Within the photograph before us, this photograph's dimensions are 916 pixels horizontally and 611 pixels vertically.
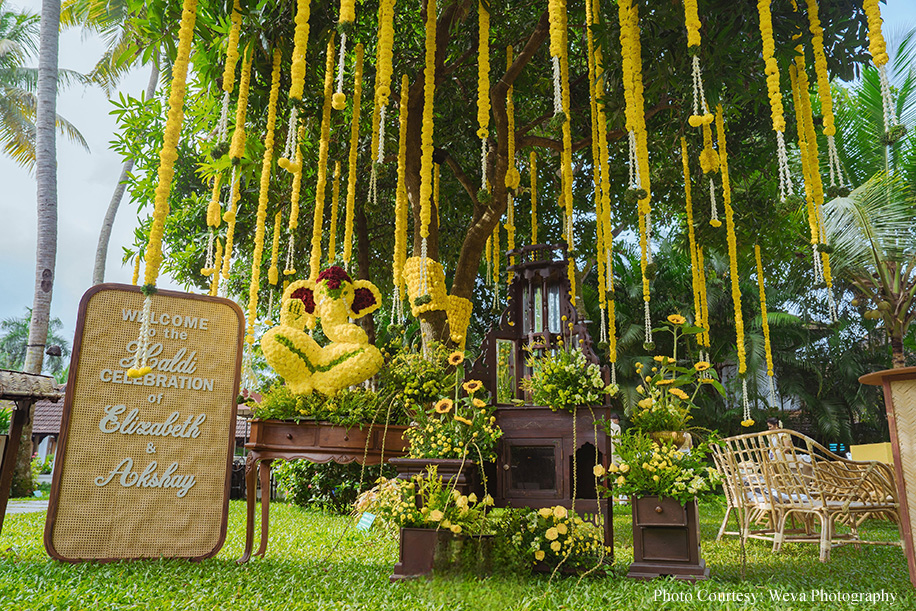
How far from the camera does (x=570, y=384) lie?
3.79 metres

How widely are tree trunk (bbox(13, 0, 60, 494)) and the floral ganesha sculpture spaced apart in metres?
7.41

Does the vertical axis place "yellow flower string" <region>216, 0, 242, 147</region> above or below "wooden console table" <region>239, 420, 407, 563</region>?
above

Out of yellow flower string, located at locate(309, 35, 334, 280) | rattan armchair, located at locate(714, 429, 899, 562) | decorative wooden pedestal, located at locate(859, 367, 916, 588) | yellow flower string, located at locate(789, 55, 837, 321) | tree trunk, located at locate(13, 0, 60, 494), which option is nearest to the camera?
decorative wooden pedestal, located at locate(859, 367, 916, 588)

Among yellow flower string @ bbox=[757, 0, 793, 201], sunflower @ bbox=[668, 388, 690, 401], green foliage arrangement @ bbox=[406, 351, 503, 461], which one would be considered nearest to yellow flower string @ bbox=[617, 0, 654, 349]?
yellow flower string @ bbox=[757, 0, 793, 201]

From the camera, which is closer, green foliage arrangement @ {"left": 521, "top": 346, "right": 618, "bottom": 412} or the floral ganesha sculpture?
green foliage arrangement @ {"left": 521, "top": 346, "right": 618, "bottom": 412}

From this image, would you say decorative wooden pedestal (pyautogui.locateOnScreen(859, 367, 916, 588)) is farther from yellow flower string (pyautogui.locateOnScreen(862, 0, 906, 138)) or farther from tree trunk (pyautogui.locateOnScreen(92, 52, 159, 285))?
tree trunk (pyautogui.locateOnScreen(92, 52, 159, 285))

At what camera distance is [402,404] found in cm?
405

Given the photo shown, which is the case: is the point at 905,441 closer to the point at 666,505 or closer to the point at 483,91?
the point at 666,505

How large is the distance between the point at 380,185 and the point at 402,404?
4156mm

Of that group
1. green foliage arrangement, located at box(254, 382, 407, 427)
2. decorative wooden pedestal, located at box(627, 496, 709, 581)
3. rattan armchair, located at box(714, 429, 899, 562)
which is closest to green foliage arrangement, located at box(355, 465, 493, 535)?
green foliage arrangement, located at box(254, 382, 407, 427)

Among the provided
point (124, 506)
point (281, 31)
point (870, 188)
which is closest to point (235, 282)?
point (281, 31)

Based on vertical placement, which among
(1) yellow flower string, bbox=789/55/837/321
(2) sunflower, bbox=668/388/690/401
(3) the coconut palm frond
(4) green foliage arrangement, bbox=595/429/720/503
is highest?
(3) the coconut palm frond

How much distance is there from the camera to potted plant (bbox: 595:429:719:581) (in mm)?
3314

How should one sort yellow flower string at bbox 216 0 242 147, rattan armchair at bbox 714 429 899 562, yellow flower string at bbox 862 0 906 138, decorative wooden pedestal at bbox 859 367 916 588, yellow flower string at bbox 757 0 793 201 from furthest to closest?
rattan armchair at bbox 714 429 899 562
yellow flower string at bbox 216 0 242 147
decorative wooden pedestal at bbox 859 367 916 588
yellow flower string at bbox 757 0 793 201
yellow flower string at bbox 862 0 906 138
